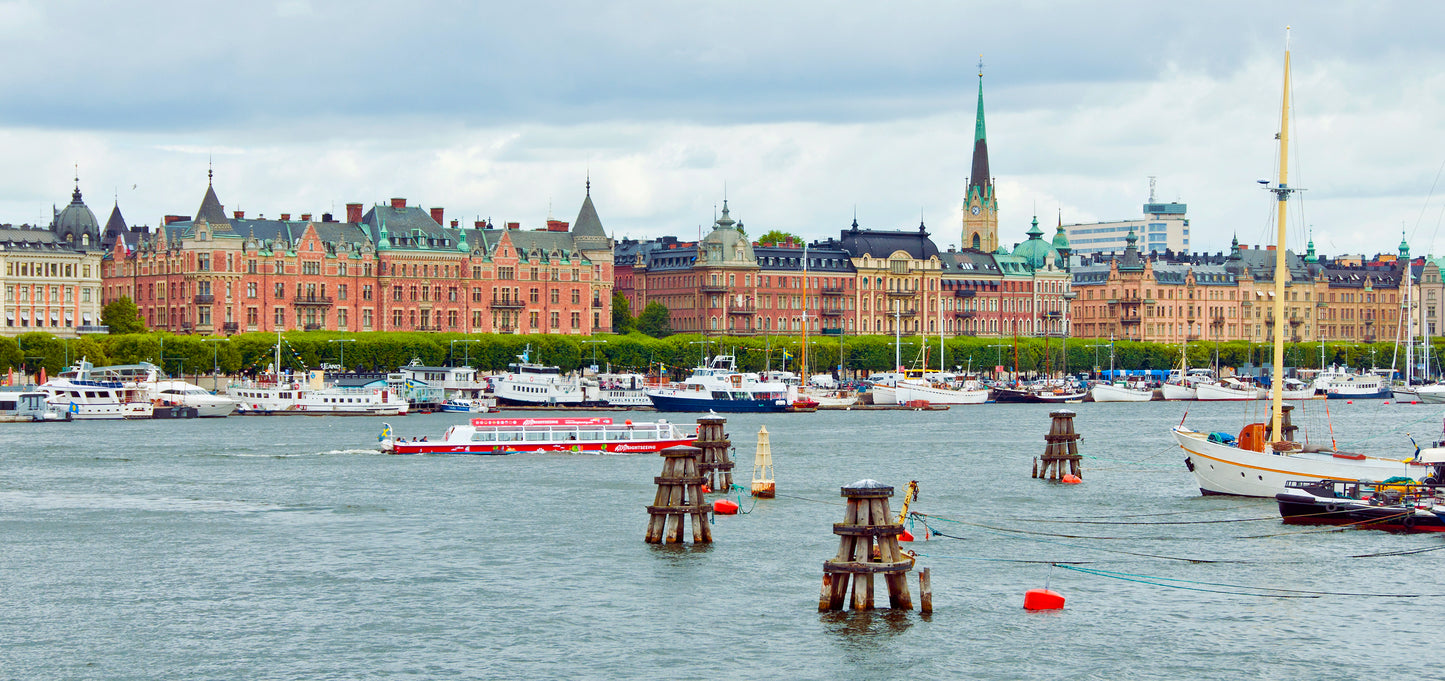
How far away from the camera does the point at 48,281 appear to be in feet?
522

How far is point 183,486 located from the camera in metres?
67.9

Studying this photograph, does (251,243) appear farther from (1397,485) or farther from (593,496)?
(1397,485)

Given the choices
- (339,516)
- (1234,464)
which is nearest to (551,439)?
(339,516)

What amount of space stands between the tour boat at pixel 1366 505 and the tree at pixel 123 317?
11470 cm

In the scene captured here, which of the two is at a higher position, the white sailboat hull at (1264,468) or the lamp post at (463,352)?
the lamp post at (463,352)

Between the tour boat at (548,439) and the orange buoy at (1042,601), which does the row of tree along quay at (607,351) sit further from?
the orange buoy at (1042,601)

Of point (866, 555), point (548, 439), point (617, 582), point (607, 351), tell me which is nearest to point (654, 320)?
point (607, 351)

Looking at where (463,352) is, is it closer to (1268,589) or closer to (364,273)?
(364,273)

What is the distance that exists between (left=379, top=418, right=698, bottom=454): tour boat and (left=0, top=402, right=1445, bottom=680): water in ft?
22.6

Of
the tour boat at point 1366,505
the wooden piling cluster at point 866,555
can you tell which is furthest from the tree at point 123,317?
the wooden piling cluster at point 866,555

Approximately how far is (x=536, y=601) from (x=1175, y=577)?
14.5m

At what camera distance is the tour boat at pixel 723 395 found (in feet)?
420

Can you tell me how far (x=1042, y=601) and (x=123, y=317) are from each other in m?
124

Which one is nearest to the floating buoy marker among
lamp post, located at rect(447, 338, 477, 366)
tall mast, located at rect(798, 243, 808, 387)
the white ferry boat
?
the white ferry boat
